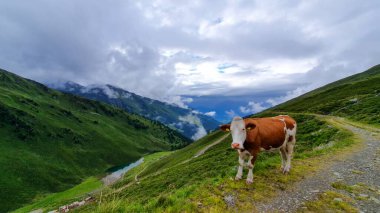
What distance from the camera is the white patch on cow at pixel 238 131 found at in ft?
45.9

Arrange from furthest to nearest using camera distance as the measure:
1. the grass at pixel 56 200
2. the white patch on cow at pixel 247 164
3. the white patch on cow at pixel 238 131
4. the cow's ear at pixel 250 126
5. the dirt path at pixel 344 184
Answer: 1. the grass at pixel 56 200
2. the white patch on cow at pixel 247 164
3. the cow's ear at pixel 250 126
4. the white patch on cow at pixel 238 131
5. the dirt path at pixel 344 184

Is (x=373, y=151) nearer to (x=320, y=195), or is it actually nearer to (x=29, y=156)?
(x=320, y=195)

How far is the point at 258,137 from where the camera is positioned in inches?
Answer: 590

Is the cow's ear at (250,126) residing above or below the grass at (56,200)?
above

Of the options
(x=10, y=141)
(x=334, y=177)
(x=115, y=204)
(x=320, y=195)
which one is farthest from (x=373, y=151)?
(x=10, y=141)

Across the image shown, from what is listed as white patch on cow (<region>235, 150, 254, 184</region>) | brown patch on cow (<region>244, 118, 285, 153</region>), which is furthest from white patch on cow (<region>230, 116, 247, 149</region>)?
white patch on cow (<region>235, 150, 254, 184</region>)

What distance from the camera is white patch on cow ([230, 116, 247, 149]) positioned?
1400 cm

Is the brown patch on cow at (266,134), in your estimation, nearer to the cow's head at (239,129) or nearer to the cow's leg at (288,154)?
the cow's head at (239,129)

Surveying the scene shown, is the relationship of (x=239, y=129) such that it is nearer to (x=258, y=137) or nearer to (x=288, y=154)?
(x=258, y=137)

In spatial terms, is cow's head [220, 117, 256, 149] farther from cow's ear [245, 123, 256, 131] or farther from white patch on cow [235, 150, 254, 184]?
white patch on cow [235, 150, 254, 184]

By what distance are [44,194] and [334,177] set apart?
136014 millimetres

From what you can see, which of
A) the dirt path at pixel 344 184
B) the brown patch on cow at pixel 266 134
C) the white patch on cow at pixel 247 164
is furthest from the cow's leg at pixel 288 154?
the white patch on cow at pixel 247 164

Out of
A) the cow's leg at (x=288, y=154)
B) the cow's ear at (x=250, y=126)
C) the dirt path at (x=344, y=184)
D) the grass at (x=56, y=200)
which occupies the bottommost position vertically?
the grass at (x=56, y=200)

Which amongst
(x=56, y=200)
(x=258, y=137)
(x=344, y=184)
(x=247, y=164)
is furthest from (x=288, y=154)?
(x=56, y=200)
